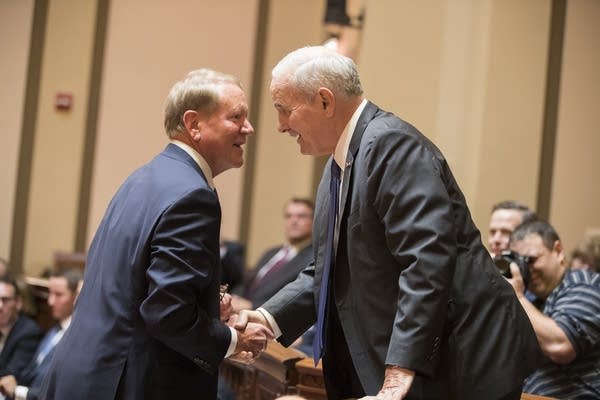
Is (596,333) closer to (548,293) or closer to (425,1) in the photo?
(548,293)

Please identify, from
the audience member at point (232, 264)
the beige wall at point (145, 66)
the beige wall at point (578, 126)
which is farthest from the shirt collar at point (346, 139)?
the beige wall at point (145, 66)

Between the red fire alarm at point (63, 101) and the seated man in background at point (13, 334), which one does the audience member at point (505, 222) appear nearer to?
the seated man in background at point (13, 334)

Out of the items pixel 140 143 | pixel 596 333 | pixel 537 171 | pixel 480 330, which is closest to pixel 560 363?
pixel 596 333

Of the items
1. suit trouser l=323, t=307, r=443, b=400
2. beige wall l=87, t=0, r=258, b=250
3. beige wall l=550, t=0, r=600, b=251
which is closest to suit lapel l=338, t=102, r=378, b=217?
suit trouser l=323, t=307, r=443, b=400

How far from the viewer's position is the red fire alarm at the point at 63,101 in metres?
8.25

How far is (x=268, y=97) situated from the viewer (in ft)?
28.6

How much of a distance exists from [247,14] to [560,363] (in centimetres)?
605

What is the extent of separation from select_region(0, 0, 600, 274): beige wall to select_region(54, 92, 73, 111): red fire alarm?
5 cm

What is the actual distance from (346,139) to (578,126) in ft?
12.1

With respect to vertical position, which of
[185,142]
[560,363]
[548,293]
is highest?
[185,142]

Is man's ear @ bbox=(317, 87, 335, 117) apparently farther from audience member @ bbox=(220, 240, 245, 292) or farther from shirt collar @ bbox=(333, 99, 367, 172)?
audience member @ bbox=(220, 240, 245, 292)

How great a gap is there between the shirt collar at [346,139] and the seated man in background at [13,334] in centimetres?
334

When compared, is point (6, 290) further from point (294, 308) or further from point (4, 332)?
point (294, 308)

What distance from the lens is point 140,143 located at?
8508 millimetres
